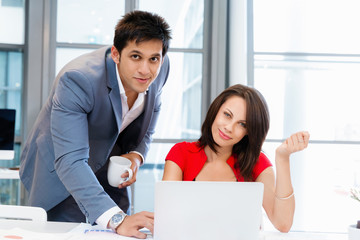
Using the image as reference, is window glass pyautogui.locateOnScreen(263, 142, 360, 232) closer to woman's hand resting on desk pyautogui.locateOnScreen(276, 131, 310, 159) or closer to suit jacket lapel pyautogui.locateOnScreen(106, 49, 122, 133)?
woman's hand resting on desk pyautogui.locateOnScreen(276, 131, 310, 159)

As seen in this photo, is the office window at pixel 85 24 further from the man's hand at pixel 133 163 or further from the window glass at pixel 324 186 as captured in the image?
the man's hand at pixel 133 163

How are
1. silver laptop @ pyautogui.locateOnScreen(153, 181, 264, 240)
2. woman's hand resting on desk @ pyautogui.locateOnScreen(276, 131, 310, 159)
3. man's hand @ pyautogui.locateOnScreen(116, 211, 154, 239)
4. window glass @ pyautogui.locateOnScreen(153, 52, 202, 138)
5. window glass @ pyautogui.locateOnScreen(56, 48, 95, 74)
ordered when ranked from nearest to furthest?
silver laptop @ pyautogui.locateOnScreen(153, 181, 264, 240) → man's hand @ pyautogui.locateOnScreen(116, 211, 154, 239) → woman's hand resting on desk @ pyautogui.locateOnScreen(276, 131, 310, 159) → window glass @ pyautogui.locateOnScreen(56, 48, 95, 74) → window glass @ pyautogui.locateOnScreen(153, 52, 202, 138)

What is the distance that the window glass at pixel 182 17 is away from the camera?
12.9ft

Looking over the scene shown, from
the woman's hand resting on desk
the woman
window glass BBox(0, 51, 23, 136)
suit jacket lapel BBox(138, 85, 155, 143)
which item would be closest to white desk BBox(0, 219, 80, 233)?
the woman

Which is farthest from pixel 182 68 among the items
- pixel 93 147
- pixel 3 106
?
pixel 93 147

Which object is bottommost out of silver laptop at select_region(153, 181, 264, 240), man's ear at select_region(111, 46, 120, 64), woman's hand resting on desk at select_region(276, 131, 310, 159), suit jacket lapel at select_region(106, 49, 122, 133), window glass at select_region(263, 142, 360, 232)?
window glass at select_region(263, 142, 360, 232)

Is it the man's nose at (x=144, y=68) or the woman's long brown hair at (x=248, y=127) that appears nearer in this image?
the man's nose at (x=144, y=68)

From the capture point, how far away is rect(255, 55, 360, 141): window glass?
369 centimetres

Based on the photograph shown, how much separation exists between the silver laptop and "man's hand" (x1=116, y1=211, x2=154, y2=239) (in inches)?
6.4

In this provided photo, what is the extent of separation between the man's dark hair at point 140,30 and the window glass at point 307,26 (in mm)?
2196

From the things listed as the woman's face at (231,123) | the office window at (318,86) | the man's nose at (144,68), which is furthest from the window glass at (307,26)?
the man's nose at (144,68)

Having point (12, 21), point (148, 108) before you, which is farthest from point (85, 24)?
point (148, 108)

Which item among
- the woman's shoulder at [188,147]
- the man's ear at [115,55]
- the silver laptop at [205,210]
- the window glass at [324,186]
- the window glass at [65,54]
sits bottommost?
the window glass at [324,186]

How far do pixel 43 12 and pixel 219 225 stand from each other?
3162 millimetres
